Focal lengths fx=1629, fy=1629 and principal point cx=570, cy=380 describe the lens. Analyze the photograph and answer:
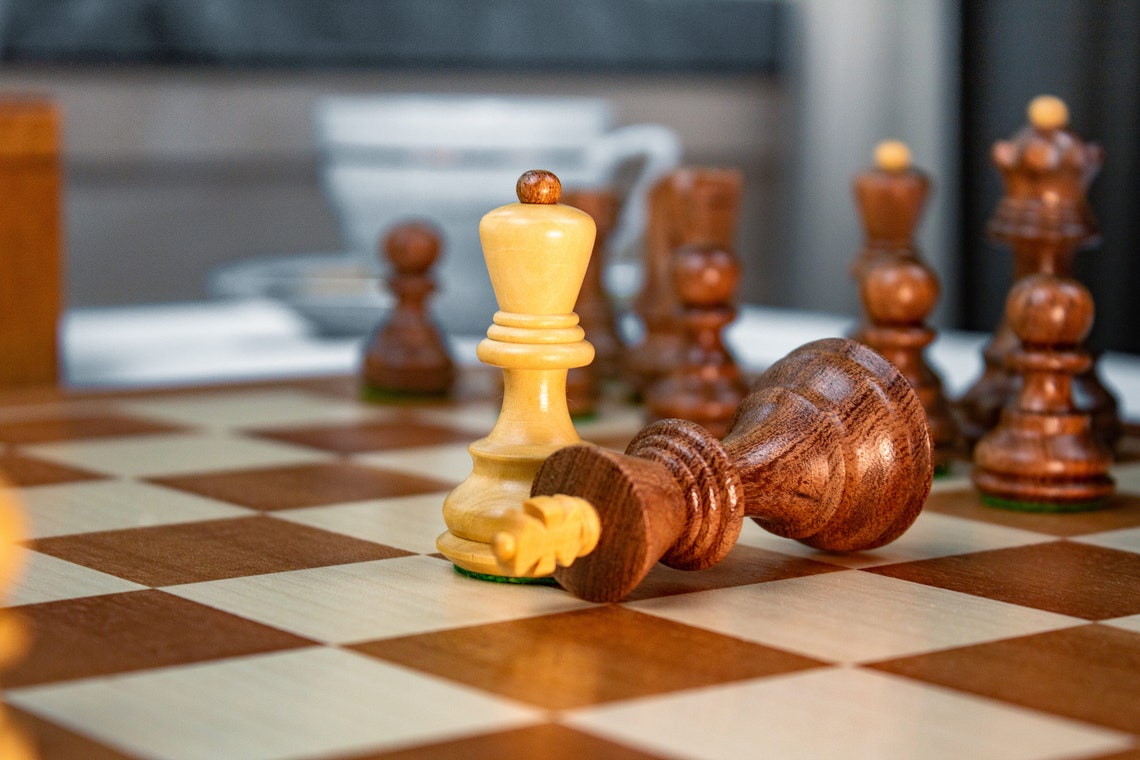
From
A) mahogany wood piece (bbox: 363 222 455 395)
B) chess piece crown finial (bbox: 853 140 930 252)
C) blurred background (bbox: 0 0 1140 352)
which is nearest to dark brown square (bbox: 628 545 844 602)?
chess piece crown finial (bbox: 853 140 930 252)

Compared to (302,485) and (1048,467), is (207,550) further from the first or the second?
(1048,467)

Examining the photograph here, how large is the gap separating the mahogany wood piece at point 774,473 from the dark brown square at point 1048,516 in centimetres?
16

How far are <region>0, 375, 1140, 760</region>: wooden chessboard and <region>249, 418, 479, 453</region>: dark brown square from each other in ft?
0.47

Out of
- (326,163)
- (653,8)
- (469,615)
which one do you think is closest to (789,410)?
(469,615)

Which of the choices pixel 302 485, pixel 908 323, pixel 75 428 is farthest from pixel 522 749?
pixel 75 428

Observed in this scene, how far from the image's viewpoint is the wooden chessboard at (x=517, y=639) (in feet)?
1.73

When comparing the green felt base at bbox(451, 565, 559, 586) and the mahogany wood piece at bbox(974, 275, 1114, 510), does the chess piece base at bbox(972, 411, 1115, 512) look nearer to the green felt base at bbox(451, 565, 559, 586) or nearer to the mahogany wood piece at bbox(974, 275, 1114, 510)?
the mahogany wood piece at bbox(974, 275, 1114, 510)

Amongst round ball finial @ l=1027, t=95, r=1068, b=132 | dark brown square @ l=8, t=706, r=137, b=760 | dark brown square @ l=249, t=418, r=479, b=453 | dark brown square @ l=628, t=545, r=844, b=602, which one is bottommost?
dark brown square @ l=628, t=545, r=844, b=602

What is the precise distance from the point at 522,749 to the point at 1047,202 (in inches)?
27.8

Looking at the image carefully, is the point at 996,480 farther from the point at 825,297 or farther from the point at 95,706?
the point at 825,297

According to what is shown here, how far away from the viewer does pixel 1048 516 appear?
0.94m

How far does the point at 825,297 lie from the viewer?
230 cm

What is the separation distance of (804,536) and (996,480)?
0.70 feet

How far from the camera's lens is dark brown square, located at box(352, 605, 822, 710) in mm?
580
